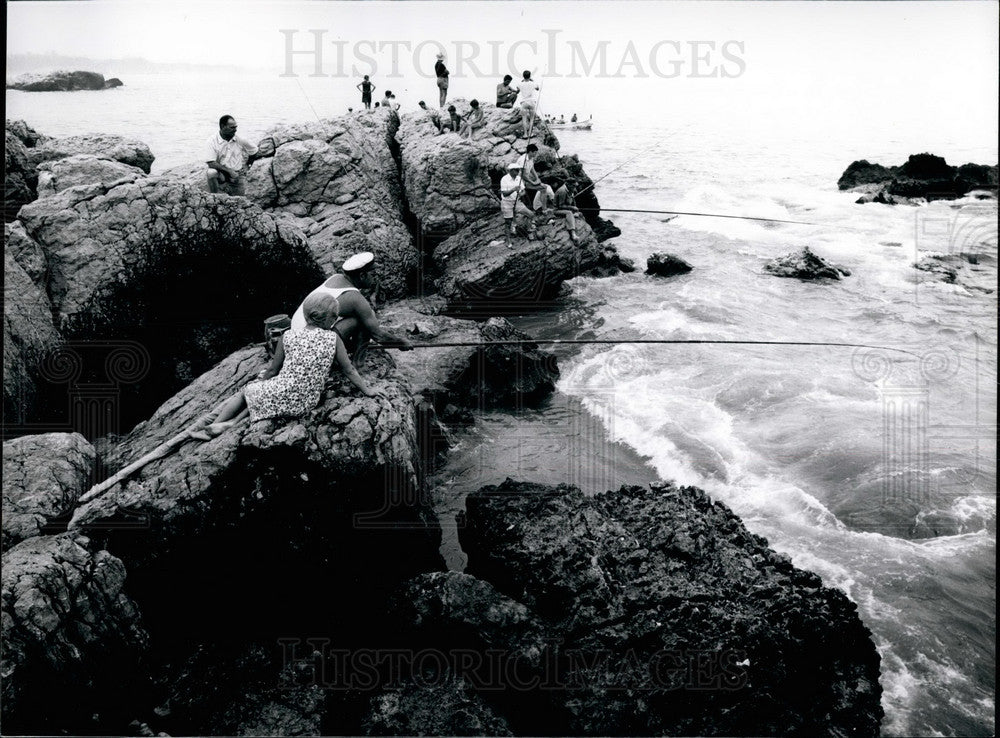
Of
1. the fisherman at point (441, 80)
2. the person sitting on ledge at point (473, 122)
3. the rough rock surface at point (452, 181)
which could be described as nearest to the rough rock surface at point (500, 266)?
the rough rock surface at point (452, 181)

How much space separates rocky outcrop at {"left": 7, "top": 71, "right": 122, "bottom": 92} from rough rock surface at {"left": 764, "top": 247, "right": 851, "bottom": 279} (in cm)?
3807

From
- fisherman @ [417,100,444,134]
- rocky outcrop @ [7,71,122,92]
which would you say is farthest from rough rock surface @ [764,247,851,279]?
rocky outcrop @ [7,71,122,92]

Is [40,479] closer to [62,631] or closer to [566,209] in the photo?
[62,631]

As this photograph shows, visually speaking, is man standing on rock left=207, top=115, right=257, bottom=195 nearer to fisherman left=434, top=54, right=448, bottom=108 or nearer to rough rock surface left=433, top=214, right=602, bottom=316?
rough rock surface left=433, top=214, right=602, bottom=316

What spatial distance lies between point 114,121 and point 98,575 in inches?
1248

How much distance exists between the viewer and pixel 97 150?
45.9ft

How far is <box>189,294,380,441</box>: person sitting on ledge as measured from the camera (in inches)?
223

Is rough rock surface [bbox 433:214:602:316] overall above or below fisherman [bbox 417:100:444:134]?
below

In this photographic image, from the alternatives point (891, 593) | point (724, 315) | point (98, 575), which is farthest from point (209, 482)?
point (724, 315)

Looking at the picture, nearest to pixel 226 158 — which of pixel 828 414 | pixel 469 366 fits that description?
pixel 469 366

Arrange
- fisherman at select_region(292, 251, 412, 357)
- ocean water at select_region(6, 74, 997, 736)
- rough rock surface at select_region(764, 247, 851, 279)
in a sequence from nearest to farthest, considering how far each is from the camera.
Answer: fisherman at select_region(292, 251, 412, 357), ocean water at select_region(6, 74, 997, 736), rough rock surface at select_region(764, 247, 851, 279)

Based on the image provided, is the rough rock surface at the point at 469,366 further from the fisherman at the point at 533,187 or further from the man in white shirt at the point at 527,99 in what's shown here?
the man in white shirt at the point at 527,99

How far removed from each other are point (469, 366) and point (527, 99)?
9609 mm

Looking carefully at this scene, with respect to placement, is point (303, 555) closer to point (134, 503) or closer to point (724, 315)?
point (134, 503)
